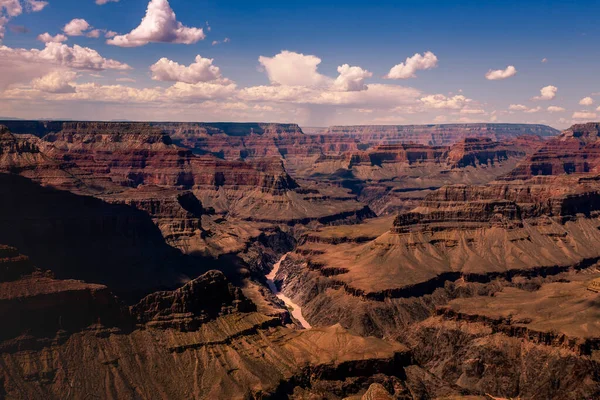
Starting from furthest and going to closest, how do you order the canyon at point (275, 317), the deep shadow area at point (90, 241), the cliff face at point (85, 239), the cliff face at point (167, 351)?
the cliff face at point (85, 239) → the deep shadow area at point (90, 241) → the canyon at point (275, 317) → the cliff face at point (167, 351)

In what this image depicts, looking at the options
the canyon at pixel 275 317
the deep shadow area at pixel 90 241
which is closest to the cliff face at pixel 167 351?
the canyon at pixel 275 317

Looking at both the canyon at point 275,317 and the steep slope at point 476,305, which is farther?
the steep slope at point 476,305

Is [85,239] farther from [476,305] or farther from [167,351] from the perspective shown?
[476,305]

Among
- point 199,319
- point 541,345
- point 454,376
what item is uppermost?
point 199,319

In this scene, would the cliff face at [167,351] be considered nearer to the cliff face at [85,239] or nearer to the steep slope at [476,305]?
the steep slope at [476,305]

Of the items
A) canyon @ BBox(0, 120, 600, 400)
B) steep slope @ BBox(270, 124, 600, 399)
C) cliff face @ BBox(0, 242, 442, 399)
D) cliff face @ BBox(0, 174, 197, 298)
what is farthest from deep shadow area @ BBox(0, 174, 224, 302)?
cliff face @ BBox(0, 242, 442, 399)

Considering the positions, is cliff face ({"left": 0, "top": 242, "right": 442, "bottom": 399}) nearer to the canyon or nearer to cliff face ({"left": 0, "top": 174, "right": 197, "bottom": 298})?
the canyon

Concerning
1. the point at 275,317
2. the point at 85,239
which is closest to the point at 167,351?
the point at 275,317

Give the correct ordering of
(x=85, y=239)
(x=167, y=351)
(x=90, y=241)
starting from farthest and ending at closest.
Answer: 1. (x=90, y=241)
2. (x=85, y=239)
3. (x=167, y=351)

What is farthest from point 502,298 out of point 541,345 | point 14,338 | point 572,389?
point 14,338

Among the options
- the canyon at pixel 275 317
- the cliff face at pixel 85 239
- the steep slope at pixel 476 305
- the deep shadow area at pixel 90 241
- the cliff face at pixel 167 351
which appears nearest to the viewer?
the cliff face at pixel 167 351

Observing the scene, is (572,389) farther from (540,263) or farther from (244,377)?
(540,263)
